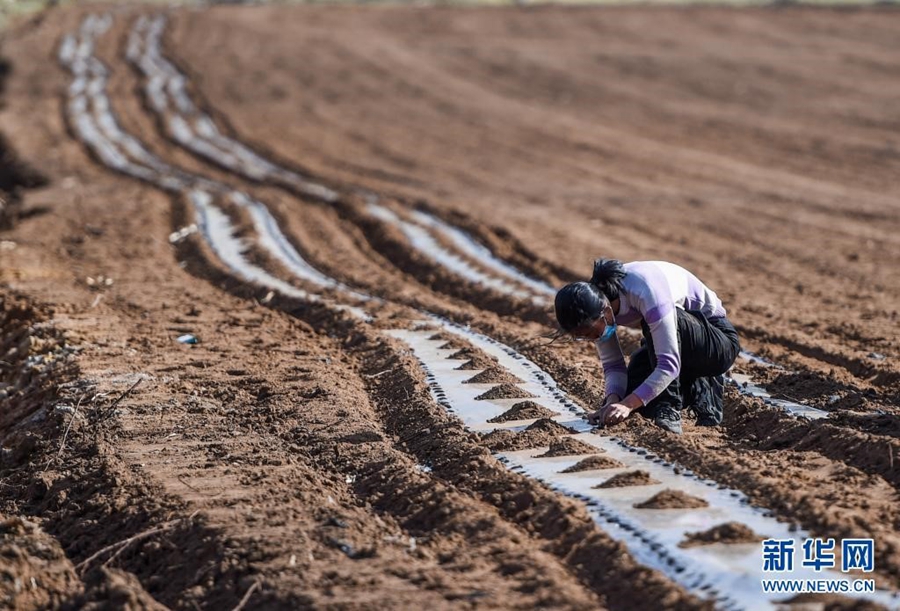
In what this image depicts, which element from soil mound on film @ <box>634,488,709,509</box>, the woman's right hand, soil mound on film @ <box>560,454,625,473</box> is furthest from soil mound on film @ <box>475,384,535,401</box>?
soil mound on film @ <box>634,488,709,509</box>

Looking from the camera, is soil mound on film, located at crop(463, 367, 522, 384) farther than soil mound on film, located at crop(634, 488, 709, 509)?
Yes

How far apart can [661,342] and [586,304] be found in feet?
1.83

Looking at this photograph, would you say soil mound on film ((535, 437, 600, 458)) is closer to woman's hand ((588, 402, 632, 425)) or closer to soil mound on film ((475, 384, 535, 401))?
woman's hand ((588, 402, 632, 425))

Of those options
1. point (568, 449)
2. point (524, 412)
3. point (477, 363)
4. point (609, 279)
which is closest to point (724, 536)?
point (568, 449)

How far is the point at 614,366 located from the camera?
6457 millimetres

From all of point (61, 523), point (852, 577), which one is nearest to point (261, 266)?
point (61, 523)

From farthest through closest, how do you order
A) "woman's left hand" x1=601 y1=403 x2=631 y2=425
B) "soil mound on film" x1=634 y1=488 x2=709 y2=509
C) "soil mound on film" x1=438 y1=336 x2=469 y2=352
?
"soil mound on film" x1=438 y1=336 x2=469 y2=352, "woman's left hand" x1=601 y1=403 x2=631 y2=425, "soil mound on film" x1=634 y1=488 x2=709 y2=509

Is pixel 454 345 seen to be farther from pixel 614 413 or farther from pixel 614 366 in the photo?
pixel 614 413

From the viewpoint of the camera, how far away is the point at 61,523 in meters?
5.88

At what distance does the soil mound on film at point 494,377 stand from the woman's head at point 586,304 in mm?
1876

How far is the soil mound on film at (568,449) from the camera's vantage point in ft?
19.9

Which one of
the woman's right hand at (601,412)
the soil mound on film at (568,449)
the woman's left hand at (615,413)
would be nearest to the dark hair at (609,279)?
the woman's left hand at (615,413)

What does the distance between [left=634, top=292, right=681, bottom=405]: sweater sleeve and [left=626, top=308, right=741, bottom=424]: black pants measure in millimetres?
162

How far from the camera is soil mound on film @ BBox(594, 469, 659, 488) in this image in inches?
217
